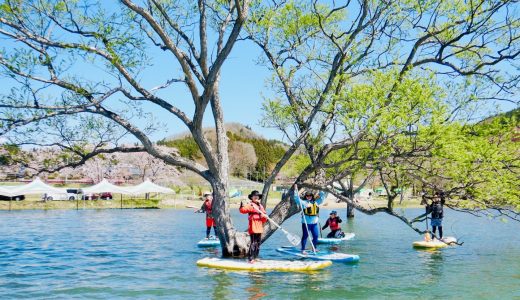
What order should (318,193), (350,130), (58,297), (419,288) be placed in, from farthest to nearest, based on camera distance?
1. (318,193)
2. (350,130)
3. (419,288)
4. (58,297)

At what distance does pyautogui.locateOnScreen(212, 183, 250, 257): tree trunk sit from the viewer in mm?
16891

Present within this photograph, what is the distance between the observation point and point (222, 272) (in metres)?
15.2

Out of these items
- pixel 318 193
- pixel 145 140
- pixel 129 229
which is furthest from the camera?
pixel 129 229

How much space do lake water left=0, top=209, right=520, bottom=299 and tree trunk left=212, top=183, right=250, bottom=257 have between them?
1.27 metres

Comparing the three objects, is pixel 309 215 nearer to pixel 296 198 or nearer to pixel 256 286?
pixel 296 198

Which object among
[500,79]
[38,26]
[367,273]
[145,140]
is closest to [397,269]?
[367,273]

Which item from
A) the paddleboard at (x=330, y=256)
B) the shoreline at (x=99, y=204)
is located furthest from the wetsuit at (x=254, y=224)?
the shoreline at (x=99, y=204)

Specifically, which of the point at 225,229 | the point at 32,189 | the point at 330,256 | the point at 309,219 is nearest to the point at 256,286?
the point at 225,229

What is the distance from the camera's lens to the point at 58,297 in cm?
1211

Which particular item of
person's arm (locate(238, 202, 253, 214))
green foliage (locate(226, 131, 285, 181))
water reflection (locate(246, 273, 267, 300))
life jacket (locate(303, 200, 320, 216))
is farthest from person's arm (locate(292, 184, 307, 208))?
green foliage (locate(226, 131, 285, 181))

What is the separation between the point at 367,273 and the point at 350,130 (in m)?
4.37

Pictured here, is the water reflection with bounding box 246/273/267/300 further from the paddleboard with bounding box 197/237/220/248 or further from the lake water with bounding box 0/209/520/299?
the paddleboard with bounding box 197/237/220/248

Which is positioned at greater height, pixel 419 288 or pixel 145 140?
pixel 145 140

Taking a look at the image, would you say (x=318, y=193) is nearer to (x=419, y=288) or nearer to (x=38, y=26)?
(x=419, y=288)
